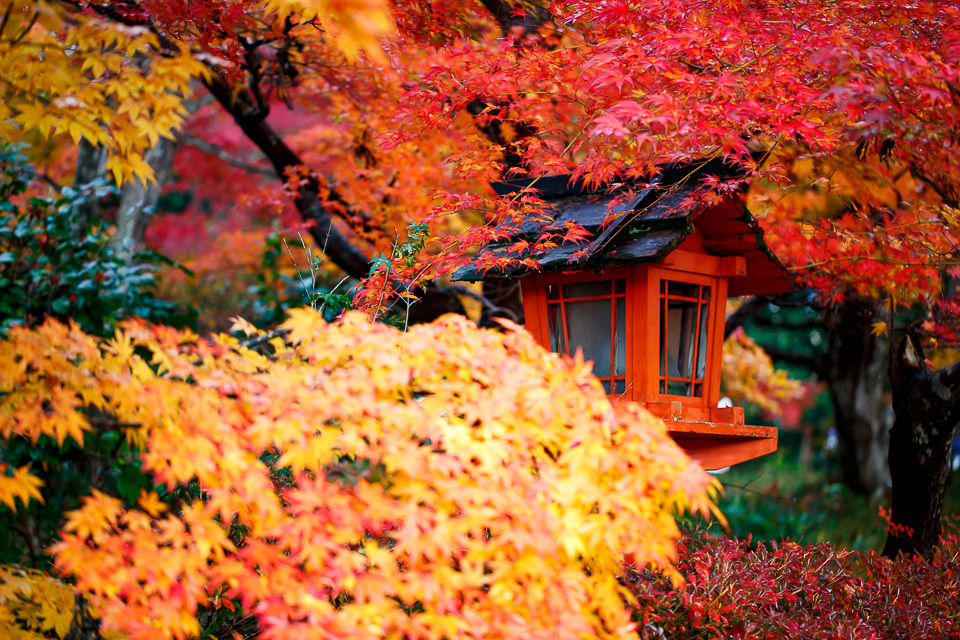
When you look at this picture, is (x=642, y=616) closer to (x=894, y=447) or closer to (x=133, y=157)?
(x=894, y=447)

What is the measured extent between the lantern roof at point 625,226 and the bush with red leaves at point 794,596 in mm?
1428

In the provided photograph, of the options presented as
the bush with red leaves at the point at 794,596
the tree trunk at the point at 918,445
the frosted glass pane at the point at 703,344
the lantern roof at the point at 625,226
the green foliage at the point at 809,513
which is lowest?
the green foliage at the point at 809,513

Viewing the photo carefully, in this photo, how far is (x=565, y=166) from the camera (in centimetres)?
367

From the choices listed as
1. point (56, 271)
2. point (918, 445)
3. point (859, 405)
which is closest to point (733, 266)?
point (918, 445)

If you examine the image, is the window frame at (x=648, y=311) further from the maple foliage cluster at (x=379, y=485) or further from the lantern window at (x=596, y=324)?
the maple foliage cluster at (x=379, y=485)

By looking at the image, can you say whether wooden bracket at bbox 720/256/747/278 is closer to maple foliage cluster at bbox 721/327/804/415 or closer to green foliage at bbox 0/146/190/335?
green foliage at bbox 0/146/190/335

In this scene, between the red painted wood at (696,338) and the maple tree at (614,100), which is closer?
the maple tree at (614,100)

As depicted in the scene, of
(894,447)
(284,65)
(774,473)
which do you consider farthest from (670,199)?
(774,473)

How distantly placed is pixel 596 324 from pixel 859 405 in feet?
24.9

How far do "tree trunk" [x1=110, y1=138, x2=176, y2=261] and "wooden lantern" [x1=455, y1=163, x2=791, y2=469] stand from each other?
15.6ft

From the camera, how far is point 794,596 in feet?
11.4

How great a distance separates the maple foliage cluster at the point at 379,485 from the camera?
1900 millimetres

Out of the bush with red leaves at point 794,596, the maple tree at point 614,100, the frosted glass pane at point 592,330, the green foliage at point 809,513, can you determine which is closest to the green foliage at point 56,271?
the maple tree at point 614,100

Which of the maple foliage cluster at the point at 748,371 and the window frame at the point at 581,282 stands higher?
the window frame at the point at 581,282
